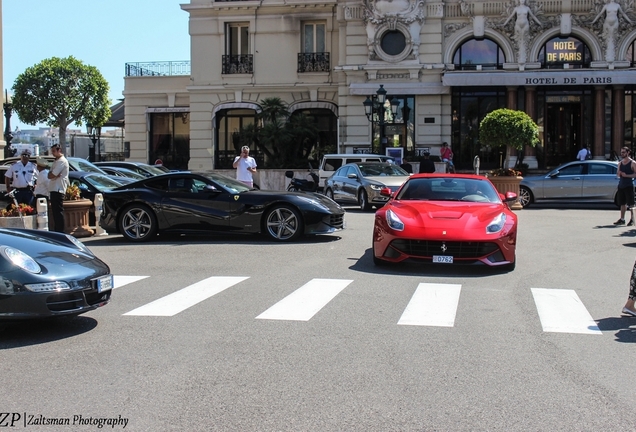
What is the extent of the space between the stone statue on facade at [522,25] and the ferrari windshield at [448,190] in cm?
2417

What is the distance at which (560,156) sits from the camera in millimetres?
35812

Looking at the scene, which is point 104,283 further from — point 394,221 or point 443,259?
point 443,259

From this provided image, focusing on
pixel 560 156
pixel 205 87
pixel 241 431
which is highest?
pixel 205 87

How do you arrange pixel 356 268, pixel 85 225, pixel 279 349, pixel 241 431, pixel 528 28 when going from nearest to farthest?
pixel 241 431
pixel 279 349
pixel 356 268
pixel 85 225
pixel 528 28

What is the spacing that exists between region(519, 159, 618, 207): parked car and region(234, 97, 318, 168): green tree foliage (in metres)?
15.0

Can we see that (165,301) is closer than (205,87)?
Yes

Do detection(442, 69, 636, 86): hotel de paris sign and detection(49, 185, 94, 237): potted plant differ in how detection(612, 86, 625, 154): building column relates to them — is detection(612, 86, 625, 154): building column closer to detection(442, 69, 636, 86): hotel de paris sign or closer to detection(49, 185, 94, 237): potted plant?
detection(442, 69, 636, 86): hotel de paris sign

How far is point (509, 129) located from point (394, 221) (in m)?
16.2

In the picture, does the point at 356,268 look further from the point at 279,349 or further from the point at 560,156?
the point at 560,156

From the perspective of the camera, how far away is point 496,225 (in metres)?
11.0

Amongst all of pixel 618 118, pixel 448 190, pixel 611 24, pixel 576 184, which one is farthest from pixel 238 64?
pixel 448 190

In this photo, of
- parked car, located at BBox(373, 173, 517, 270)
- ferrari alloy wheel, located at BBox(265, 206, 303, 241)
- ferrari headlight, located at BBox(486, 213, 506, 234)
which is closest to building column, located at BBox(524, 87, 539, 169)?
ferrari alloy wheel, located at BBox(265, 206, 303, 241)

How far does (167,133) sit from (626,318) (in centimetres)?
3825

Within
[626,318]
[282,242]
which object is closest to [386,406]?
[626,318]
